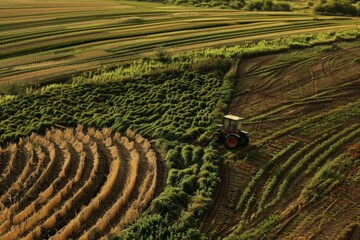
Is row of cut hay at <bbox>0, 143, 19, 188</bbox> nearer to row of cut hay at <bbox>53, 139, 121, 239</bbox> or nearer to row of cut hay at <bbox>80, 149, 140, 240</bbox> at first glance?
row of cut hay at <bbox>53, 139, 121, 239</bbox>

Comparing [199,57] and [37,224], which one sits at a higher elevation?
[199,57]

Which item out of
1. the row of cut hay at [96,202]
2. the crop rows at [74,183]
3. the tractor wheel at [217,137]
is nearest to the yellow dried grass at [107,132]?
the crop rows at [74,183]

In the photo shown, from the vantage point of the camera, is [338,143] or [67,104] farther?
[67,104]

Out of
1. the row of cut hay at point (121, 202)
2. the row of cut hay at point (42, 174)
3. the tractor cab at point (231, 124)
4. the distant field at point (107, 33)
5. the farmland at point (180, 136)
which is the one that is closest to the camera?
the row of cut hay at point (121, 202)

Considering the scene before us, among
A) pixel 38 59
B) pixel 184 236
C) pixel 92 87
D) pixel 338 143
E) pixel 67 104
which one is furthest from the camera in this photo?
pixel 38 59

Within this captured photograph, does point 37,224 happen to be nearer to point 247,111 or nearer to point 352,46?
point 247,111

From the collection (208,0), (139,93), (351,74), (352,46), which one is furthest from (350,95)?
(208,0)

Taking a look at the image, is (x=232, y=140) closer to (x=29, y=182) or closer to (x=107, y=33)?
(x=29, y=182)

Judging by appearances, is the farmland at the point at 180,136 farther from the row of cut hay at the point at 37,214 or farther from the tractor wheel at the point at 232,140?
the tractor wheel at the point at 232,140

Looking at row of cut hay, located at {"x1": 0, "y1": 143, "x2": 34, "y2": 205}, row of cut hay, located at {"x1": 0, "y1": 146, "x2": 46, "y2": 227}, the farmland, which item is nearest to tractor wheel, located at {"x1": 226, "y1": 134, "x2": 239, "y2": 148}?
the farmland
